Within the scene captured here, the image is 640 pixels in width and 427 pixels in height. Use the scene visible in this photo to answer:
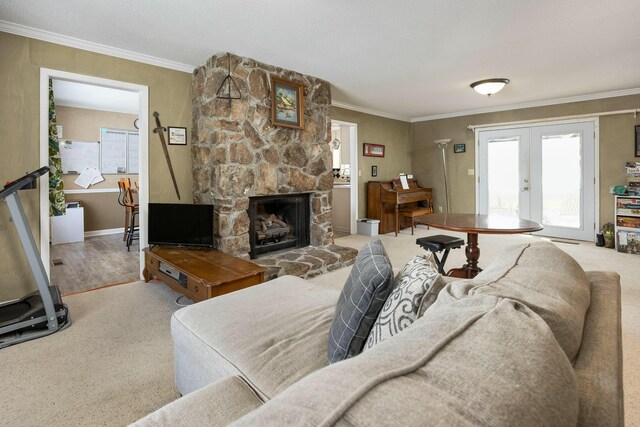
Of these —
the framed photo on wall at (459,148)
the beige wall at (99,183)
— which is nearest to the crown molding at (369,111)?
the framed photo on wall at (459,148)

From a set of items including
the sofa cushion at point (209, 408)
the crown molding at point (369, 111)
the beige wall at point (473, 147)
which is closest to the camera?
the sofa cushion at point (209, 408)

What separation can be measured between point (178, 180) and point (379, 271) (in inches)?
129

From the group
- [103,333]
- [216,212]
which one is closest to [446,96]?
[216,212]

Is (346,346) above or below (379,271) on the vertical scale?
below

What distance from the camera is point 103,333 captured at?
2.48 m

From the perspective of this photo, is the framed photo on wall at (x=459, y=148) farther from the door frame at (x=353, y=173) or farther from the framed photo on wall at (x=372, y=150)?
the door frame at (x=353, y=173)

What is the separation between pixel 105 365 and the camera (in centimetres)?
206

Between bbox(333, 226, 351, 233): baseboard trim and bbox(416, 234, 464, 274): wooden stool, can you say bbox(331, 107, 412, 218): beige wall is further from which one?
bbox(416, 234, 464, 274): wooden stool

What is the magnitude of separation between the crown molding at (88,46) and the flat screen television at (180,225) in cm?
148

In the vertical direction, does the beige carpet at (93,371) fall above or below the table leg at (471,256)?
below

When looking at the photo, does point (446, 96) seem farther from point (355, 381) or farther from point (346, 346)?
point (355, 381)

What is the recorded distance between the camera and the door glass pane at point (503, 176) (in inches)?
247

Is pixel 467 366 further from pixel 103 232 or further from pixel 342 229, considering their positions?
pixel 103 232

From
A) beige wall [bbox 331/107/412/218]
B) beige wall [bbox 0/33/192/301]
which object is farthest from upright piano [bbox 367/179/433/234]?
beige wall [bbox 0/33/192/301]
